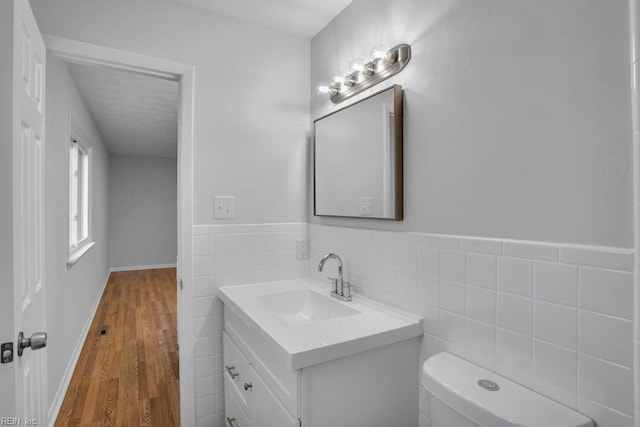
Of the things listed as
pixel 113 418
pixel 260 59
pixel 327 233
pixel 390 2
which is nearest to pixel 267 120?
pixel 260 59

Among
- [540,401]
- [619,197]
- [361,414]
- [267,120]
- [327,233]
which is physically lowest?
[361,414]

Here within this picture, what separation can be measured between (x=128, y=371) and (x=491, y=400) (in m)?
2.63

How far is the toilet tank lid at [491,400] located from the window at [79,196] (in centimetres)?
314

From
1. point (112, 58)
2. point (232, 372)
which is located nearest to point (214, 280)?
point (232, 372)

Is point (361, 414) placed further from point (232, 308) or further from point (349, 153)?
point (349, 153)

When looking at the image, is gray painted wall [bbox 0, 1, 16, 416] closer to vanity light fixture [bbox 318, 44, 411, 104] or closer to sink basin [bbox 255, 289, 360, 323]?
sink basin [bbox 255, 289, 360, 323]

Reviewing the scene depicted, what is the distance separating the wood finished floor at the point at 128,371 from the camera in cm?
207

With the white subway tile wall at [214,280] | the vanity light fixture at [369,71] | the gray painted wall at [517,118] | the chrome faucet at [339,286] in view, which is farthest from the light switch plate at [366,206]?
the white subway tile wall at [214,280]

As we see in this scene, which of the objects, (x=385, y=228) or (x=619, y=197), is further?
(x=385, y=228)

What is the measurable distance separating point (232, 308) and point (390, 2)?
1540mm

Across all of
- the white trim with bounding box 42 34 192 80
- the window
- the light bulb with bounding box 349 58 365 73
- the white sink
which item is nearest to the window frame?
the window

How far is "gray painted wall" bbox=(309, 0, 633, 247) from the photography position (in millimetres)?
803

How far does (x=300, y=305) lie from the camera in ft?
5.91

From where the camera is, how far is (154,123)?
4.16m
